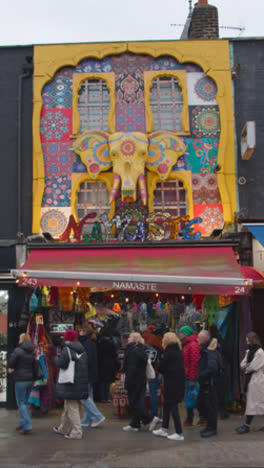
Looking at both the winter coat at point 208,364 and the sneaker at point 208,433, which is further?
the winter coat at point 208,364

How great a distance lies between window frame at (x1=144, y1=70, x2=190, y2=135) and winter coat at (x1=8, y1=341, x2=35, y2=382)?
20.9 ft

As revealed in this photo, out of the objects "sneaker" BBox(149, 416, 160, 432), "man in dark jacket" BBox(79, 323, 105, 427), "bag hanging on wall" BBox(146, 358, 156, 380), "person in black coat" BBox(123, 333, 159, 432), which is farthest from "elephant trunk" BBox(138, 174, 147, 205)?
"sneaker" BBox(149, 416, 160, 432)

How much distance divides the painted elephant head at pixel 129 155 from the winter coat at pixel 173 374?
485cm

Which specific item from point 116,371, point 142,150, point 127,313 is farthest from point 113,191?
point 127,313

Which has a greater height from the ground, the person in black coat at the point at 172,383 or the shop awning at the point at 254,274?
the shop awning at the point at 254,274

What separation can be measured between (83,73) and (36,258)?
5123 millimetres

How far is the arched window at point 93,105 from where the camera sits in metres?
13.5

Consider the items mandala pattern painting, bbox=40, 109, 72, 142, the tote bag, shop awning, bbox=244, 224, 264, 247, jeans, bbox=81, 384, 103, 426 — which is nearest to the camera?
the tote bag


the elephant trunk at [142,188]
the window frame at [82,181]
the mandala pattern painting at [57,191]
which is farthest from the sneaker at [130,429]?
the mandala pattern painting at [57,191]

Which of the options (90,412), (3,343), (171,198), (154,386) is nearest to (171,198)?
(171,198)

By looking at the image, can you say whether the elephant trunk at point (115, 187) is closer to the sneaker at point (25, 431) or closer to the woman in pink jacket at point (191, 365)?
the woman in pink jacket at point (191, 365)

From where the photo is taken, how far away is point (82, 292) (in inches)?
482

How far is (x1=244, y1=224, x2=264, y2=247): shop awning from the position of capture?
11.2m

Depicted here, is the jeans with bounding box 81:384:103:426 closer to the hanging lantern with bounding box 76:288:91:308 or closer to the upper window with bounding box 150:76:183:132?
the hanging lantern with bounding box 76:288:91:308
